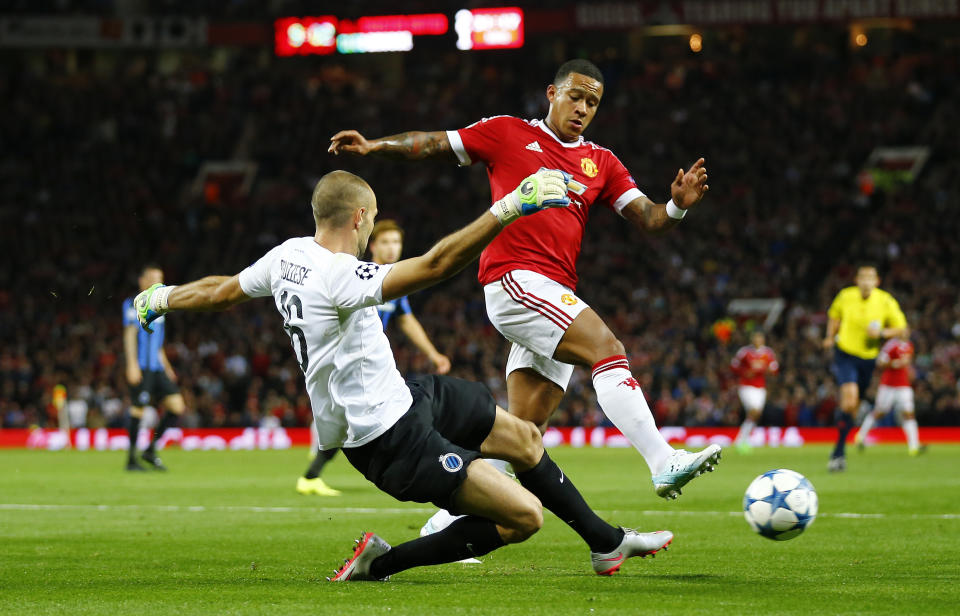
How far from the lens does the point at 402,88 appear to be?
129ft

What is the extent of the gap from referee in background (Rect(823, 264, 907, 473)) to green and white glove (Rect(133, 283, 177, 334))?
1046 centimetres

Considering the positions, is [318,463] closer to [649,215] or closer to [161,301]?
[649,215]

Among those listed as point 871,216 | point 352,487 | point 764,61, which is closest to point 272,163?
point 764,61

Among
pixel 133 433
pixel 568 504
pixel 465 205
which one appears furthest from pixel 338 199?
pixel 465 205

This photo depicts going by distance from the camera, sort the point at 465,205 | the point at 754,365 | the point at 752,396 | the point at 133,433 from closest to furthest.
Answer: the point at 133,433 < the point at 754,365 < the point at 752,396 < the point at 465,205

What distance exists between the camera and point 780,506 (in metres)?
6.29

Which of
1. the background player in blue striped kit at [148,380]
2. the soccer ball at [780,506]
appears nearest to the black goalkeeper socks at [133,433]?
the background player in blue striped kit at [148,380]

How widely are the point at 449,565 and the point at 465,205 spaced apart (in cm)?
2760

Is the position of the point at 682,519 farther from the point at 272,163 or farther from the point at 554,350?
the point at 272,163

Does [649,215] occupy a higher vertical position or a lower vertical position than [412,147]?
lower

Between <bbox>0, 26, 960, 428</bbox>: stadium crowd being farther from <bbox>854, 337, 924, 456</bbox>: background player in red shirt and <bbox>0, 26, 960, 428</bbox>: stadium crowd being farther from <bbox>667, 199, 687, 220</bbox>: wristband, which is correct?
<bbox>667, 199, 687, 220</bbox>: wristband

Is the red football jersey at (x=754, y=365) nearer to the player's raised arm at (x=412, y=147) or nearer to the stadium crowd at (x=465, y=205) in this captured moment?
the stadium crowd at (x=465, y=205)

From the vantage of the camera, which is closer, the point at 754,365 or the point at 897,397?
the point at 897,397

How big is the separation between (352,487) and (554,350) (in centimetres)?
673
